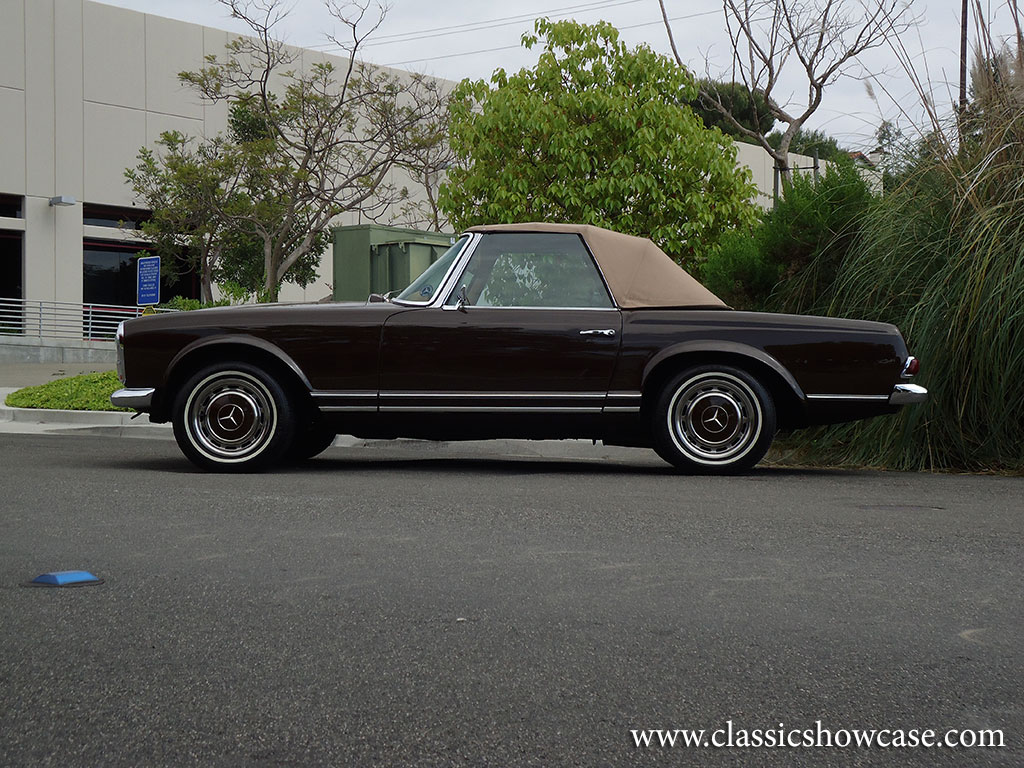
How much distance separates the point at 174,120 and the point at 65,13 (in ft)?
14.0

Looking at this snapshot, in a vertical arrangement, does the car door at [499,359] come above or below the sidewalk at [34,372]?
above

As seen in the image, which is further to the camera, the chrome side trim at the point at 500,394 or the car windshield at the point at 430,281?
the car windshield at the point at 430,281

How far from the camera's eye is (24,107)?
33.5 metres

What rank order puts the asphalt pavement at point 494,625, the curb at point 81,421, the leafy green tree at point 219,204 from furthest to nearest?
the leafy green tree at point 219,204 < the curb at point 81,421 < the asphalt pavement at point 494,625

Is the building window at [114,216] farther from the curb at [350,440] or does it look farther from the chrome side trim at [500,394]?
the chrome side trim at [500,394]

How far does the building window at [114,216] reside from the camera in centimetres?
3519

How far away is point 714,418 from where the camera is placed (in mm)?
7688

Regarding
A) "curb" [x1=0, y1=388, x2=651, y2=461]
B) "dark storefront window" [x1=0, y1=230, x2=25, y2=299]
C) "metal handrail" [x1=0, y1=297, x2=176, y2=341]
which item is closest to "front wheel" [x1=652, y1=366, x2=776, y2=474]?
"curb" [x1=0, y1=388, x2=651, y2=461]

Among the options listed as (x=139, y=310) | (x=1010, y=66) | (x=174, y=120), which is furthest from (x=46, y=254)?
(x=1010, y=66)

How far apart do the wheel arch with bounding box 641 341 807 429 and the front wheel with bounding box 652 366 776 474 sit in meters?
0.07

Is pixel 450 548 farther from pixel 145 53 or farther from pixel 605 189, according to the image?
pixel 145 53

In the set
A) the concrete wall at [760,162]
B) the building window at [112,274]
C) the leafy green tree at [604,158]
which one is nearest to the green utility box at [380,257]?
the leafy green tree at [604,158]

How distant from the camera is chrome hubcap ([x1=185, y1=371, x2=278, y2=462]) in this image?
7.69 m

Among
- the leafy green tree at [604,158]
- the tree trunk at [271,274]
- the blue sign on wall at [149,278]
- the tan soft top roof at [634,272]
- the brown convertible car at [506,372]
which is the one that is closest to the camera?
the brown convertible car at [506,372]
